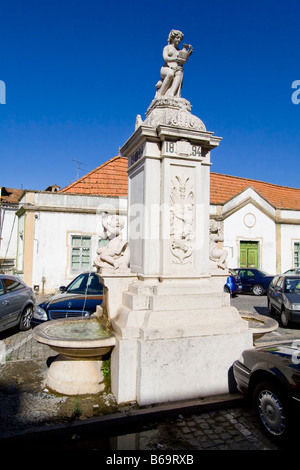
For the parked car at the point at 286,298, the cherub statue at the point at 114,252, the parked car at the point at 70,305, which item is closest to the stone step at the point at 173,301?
the cherub statue at the point at 114,252

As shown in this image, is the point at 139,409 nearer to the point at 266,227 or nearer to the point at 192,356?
the point at 192,356

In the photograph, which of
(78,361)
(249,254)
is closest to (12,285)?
(78,361)

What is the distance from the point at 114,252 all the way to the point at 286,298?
21.1ft

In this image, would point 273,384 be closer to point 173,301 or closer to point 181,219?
point 173,301

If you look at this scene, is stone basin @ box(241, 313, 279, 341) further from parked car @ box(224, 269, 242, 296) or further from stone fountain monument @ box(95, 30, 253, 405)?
parked car @ box(224, 269, 242, 296)

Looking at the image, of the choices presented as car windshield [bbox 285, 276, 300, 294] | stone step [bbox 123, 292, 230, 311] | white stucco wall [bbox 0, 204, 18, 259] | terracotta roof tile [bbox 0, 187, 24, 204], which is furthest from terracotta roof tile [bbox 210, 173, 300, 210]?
stone step [bbox 123, 292, 230, 311]

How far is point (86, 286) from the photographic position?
343 inches

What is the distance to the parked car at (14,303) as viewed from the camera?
24.8 ft

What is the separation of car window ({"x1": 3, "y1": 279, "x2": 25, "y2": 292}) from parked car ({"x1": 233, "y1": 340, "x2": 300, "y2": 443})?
588cm

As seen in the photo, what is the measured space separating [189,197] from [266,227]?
1670 centimetres

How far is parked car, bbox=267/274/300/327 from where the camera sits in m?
9.07

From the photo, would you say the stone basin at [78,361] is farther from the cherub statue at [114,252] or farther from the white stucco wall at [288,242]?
the white stucco wall at [288,242]

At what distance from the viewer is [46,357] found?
6152 millimetres

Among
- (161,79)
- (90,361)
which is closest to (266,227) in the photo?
(161,79)
